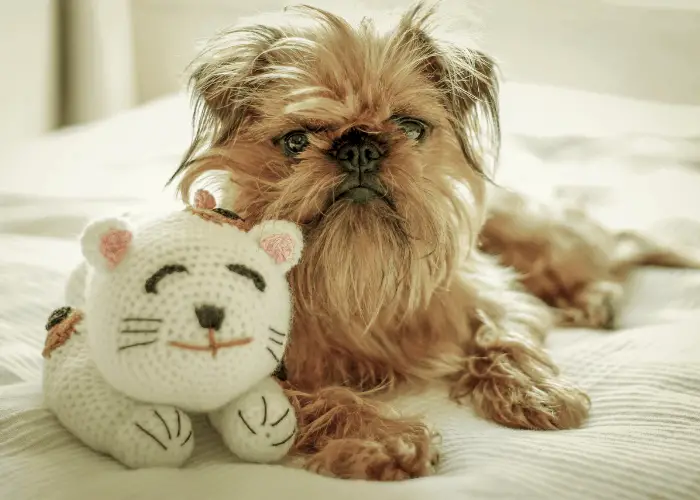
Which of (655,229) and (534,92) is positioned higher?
(534,92)

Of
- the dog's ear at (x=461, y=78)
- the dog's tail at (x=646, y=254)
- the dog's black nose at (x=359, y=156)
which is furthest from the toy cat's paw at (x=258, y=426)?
the dog's tail at (x=646, y=254)

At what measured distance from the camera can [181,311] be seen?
713 mm

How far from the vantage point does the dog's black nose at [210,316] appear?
2.34ft

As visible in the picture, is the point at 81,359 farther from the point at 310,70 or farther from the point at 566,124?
the point at 566,124

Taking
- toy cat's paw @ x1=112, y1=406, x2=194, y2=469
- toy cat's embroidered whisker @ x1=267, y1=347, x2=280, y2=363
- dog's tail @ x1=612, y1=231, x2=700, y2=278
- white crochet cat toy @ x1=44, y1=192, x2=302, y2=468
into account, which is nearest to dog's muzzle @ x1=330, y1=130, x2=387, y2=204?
white crochet cat toy @ x1=44, y1=192, x2=302, y2=468

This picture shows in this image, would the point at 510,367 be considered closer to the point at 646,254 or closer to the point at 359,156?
the point at 359,156

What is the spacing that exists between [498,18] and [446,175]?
1530 millimetres

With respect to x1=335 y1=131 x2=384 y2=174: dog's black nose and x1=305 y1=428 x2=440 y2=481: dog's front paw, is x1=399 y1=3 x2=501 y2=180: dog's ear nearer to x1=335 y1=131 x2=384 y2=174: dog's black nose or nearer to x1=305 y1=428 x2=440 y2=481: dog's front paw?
x1=335 y1=131 x2=384 y2=174: dog's black nose

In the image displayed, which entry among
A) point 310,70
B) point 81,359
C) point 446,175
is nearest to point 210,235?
point 81,359

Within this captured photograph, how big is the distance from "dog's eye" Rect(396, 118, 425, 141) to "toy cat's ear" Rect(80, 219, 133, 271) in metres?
0.46

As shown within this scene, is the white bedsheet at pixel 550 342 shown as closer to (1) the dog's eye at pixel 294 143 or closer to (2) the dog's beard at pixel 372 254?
(2) the dog's beard at pixel 372 254

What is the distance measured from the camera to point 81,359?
0.83 metres

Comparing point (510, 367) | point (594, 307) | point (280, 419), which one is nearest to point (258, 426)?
point (280, 419)

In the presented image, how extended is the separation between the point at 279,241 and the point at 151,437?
0.26 metres
